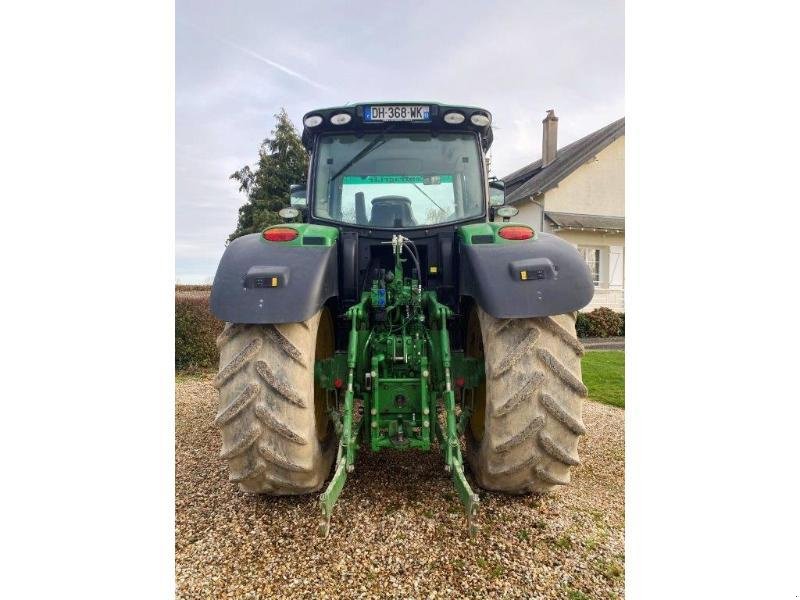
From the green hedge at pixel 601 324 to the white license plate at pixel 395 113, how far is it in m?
6.58

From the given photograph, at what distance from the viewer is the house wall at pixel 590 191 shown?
11852mm

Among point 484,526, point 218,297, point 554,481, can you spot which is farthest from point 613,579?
point 218,297

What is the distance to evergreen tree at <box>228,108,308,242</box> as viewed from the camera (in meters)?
11.0

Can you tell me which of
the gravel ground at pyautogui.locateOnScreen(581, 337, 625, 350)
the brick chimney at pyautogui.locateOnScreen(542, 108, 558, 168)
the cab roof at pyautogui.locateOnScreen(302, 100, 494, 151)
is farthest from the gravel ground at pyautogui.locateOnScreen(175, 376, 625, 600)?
the brick chimney at pyautogui.locateOnScreen(542, 108, 558, 168)

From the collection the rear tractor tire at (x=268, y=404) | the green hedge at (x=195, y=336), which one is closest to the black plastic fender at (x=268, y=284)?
the rear tractor tire at (x=268, y=404)

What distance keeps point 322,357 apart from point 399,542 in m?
1.07

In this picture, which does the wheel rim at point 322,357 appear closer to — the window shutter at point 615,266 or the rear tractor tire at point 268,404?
the rear tractor tire at point 268,404

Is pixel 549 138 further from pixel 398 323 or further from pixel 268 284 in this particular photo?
pixel 268 284

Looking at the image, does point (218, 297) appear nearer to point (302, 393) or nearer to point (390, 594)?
point (302, 393)

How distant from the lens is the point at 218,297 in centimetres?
222

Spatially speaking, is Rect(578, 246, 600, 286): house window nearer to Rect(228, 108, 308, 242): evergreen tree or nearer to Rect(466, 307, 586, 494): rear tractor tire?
Rect(228, 108, 308, 242): evergreen tree

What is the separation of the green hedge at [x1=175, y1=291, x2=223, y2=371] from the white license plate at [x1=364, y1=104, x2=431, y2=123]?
158 inches

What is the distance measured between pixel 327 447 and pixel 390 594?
2.97 ft

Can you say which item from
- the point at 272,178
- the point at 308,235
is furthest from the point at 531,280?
the point at 272,178
